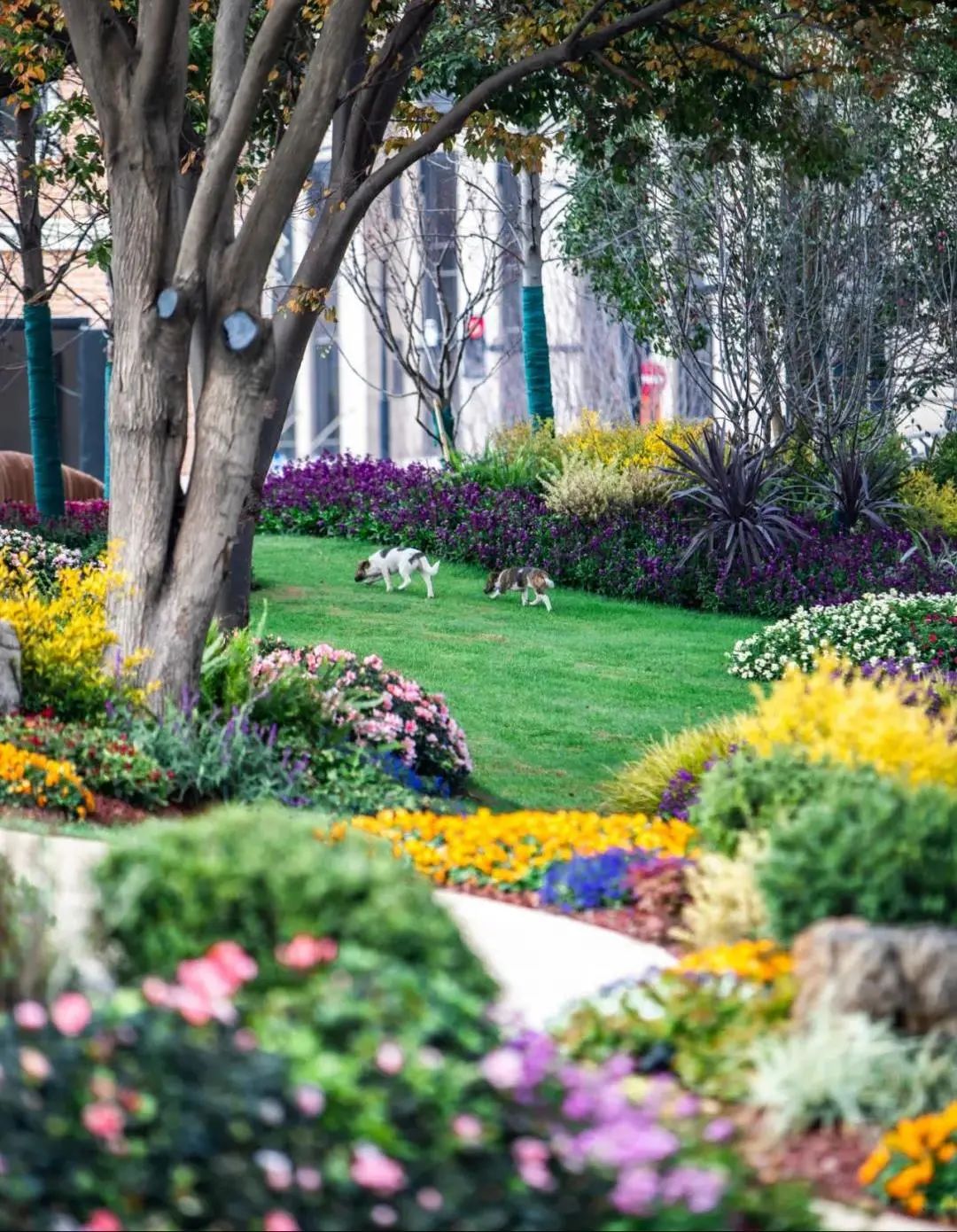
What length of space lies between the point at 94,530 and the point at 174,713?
9.48 meters

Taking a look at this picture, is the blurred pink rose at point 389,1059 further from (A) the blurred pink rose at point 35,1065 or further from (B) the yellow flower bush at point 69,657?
(B) the yellow flower bush at point 69,657

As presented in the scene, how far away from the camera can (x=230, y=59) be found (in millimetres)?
10969

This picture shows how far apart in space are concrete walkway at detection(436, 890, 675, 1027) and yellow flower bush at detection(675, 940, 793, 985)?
0.45 ft

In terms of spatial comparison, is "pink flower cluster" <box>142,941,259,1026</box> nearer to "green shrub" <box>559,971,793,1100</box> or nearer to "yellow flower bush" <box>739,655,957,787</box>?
"green shrub" <box>559,971,793,1100</box>

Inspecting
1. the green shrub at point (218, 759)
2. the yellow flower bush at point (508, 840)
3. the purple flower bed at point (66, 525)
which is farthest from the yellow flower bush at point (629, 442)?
the yellow flower bush at point (508, 840)

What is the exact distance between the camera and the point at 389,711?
1109cm

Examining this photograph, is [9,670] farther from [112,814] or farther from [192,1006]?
[192,1006]

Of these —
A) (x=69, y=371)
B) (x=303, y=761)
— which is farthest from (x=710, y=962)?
(x=69, y=371)

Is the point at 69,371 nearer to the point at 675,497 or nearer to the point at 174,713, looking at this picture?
the point at 675,497

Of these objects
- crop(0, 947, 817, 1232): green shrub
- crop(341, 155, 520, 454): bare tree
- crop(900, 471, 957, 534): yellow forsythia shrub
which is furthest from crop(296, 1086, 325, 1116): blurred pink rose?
crop(341, 155, 520, 454): bare tree

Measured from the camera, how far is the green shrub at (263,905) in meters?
4.26

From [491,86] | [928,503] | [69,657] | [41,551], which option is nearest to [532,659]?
[41,551]

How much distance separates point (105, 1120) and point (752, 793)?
3.42m

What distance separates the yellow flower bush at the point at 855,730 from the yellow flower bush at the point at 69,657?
441cm
